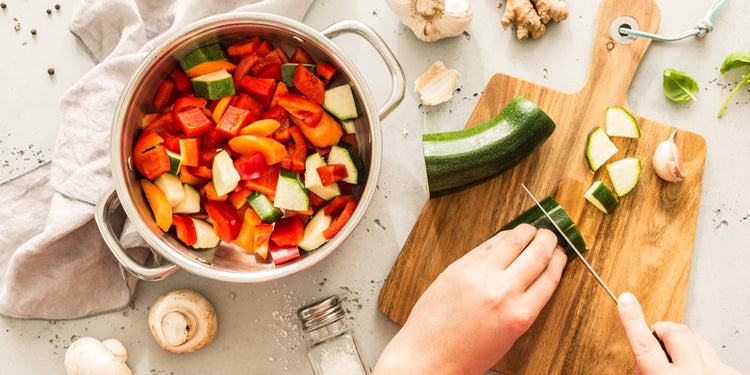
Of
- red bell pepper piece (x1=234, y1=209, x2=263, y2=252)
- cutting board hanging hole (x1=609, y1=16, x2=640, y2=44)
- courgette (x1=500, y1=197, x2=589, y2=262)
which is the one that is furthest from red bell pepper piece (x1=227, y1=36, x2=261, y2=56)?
cutting board hanging hole (x1=609, y1=16, x2=640, y2=44)

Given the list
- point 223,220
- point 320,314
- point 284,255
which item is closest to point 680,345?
point 320,314

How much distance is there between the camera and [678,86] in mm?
1860

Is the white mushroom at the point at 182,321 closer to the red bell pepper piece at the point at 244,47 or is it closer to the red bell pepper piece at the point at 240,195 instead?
the red bell pepper piece at the point at 240,195

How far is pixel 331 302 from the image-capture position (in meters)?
1.80

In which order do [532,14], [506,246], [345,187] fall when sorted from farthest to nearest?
[532,14]
[345,187]
[506,246]

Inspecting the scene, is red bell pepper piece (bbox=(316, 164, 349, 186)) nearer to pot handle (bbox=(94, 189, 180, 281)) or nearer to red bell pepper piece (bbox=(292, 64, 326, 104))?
red bell pepper piece (bbox=(292, 64, 326, 104))

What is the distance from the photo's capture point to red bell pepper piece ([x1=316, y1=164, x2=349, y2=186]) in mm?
1593

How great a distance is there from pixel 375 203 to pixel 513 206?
52cm

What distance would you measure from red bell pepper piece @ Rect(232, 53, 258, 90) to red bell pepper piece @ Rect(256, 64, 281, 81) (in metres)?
0.04

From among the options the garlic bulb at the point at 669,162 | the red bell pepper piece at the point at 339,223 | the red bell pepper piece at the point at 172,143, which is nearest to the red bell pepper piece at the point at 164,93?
the red bell pepper piece at the point at 172,143

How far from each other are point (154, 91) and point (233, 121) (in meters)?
0.29

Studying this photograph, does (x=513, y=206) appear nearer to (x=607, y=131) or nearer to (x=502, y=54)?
(x=607, y=131)

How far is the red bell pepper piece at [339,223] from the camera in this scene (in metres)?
1.60

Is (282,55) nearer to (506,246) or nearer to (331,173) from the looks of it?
(331,173)
